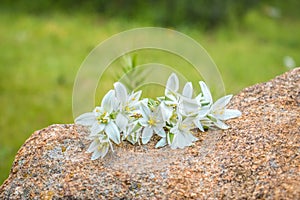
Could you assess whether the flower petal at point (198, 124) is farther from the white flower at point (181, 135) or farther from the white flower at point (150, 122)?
the white flower at point (150, 122)

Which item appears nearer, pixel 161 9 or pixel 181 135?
pixel 181 135

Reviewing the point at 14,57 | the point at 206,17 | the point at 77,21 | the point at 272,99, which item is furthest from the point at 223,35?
the point at 272,99

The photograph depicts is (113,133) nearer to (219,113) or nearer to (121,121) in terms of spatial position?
(121,121)

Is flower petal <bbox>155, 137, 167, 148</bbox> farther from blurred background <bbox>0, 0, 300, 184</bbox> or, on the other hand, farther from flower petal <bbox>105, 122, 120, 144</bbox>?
blurred background <bbox>0, 0, 300, 184</bbox>

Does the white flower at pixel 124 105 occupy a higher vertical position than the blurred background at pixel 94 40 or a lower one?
lower

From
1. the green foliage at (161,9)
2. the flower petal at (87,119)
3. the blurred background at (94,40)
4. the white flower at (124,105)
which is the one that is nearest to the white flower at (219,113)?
the white flower at (124,105)

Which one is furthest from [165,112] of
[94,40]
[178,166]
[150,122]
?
[94,40]
